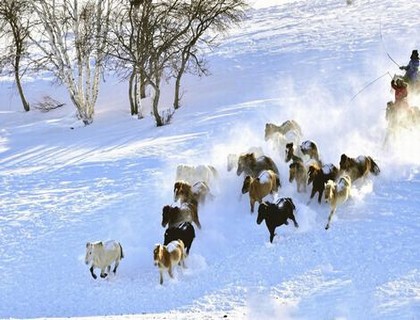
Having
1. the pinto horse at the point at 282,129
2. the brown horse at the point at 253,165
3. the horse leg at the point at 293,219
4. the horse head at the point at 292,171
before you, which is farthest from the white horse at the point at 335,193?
the pinto horse at the point at 282,129

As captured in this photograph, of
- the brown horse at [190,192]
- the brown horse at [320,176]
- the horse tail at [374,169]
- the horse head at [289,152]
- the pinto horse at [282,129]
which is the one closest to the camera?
the brown horse at [320,176]

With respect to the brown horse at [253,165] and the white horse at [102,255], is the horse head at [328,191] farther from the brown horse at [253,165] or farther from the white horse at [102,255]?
the white horse at [102,255]

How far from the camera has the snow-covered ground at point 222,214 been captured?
9250 millimetres

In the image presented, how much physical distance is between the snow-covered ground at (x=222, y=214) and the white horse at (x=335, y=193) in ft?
1.00

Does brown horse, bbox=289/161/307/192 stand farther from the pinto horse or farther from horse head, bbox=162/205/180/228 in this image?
the pinto horse

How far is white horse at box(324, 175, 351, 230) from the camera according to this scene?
35.7ft

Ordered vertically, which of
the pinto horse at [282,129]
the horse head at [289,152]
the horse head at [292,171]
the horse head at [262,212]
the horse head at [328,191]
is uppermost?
the pinto horse at [282,129]

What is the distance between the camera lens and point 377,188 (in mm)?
12203

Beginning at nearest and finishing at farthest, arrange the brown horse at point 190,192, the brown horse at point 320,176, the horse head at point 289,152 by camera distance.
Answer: the brown horse at point 320,176 → the brown horse at point 190,192 → the horse head at point 289,152

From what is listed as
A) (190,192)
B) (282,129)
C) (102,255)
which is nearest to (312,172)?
(190,192)

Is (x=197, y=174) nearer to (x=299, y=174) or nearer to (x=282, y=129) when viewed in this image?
(x=299, y=174)

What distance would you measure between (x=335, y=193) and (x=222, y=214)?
228 cm

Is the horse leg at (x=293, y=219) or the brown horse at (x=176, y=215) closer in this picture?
the horse leg at (x=293, y=219)

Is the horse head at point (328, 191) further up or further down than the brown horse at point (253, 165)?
further down
